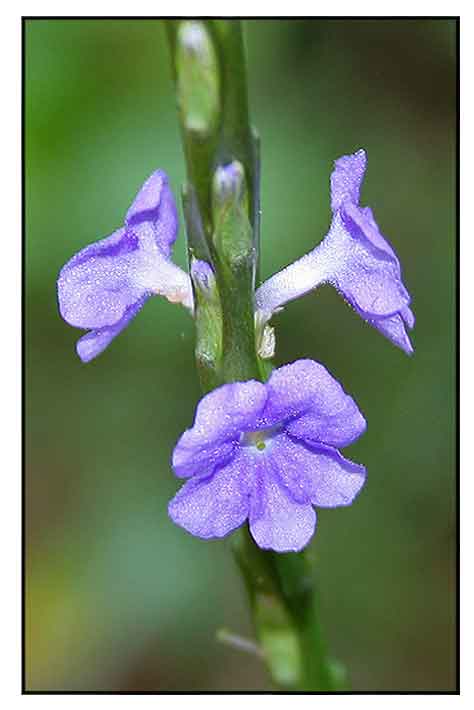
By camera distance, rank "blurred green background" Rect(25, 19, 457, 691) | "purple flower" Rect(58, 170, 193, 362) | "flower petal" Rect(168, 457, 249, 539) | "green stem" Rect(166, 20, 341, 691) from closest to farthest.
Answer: "green stem" Rect(166, 20, 341, 691) → "flower petal" Rect(168, 457, 249, 539) → "purple flower" Rect(58, 170, 193, 362) → "blurred green background" Rect(25, 19, 457, 691)

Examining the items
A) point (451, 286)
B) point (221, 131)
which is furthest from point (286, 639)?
point (451, 286)

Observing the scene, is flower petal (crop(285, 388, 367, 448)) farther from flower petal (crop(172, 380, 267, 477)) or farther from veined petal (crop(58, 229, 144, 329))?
veined petal (crop(58, 229, 144, 329))

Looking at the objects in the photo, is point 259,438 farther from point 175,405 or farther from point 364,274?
point 175,405

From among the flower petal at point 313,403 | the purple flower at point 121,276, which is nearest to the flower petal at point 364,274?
the flower petal at point 313,403

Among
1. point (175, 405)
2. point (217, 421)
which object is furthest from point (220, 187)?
point (175, 405)

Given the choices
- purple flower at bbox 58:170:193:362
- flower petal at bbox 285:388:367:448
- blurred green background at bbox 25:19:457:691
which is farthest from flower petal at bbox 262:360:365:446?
blurred green background at bbox 25:19:457:691

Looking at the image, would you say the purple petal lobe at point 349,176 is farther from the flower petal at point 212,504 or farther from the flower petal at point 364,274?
the flower petal at point 212,504
